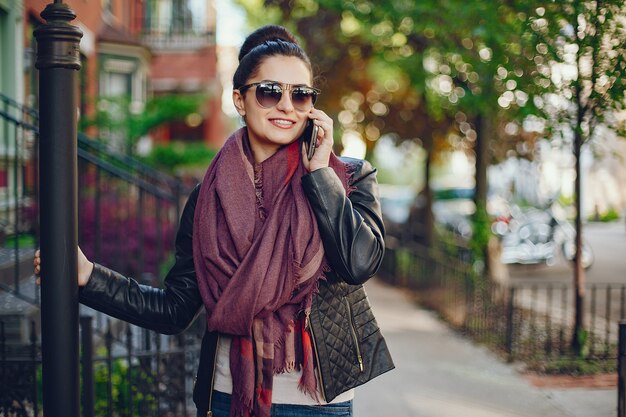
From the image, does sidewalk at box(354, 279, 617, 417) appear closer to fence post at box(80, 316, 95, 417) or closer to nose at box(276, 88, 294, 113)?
fence post at box(80, 316, 95, 417)

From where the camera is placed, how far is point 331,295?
2307 mm

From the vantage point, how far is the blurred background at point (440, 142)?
668cm

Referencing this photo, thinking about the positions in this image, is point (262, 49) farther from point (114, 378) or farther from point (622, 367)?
point (114, 378)

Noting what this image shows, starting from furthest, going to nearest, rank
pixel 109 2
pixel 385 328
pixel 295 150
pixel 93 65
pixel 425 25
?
pixel 109 2
pixel 93 65
pixel 385 328
pixel 425 25
pixel 295 150

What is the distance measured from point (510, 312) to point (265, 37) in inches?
224

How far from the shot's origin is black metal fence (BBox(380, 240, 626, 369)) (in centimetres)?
745

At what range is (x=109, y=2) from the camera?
15.7 metres

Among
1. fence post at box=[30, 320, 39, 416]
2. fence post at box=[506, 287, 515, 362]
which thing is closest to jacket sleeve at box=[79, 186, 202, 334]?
fence post at box=[30, 320, 39, 416]

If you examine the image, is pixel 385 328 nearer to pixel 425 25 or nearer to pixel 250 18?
pixel 425 25

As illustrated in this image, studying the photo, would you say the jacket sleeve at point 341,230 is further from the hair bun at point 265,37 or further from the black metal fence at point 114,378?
the black metal fence at point 114,378

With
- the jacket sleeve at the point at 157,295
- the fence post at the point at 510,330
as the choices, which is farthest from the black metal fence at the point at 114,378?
the fence post at the point at 510,330

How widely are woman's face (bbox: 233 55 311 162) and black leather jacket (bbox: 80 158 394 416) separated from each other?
0.20m

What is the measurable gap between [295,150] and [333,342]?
0.64 meters

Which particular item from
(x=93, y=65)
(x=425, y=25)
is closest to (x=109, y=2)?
(x=93, y=65)
